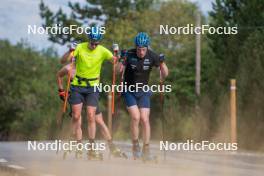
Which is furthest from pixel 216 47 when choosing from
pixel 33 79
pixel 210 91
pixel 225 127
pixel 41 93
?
pixel 33 79

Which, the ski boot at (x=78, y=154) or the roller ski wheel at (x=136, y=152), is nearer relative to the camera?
the roller ski wheel at (x=136, y=152)

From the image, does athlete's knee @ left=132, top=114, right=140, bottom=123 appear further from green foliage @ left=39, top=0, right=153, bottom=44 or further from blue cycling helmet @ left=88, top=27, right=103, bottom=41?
green foliage @ left=39, top=0, right=153, bottom=44

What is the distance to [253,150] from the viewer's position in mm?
20938

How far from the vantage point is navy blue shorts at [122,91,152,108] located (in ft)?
44.2

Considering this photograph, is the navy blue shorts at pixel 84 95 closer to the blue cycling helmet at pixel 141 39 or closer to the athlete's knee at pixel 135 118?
the athlete's knee at pixel 135 118

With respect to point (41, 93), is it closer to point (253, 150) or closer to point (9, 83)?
point (9, 83)

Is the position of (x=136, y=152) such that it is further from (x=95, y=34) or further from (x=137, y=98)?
(x=95, y=34)

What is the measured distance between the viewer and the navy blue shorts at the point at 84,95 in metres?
13.5

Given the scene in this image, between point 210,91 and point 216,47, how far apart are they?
6068 mm

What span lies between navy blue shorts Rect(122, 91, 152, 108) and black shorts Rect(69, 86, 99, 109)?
0.53 m

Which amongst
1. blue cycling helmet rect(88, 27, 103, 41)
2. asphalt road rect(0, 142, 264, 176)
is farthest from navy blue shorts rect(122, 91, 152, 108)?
blue cycling helmet rect(88, 27, 103, 41)

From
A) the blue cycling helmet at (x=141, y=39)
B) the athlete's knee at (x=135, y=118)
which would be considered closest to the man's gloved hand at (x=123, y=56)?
the blue cycling helmet at (x=141, y=39)

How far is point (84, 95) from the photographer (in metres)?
13.6

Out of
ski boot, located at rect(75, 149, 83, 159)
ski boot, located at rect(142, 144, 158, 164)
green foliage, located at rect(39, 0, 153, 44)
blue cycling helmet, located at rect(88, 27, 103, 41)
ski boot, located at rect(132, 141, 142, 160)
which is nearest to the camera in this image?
blue cycling helmet, located at rect(88, 27, 103, 41)
